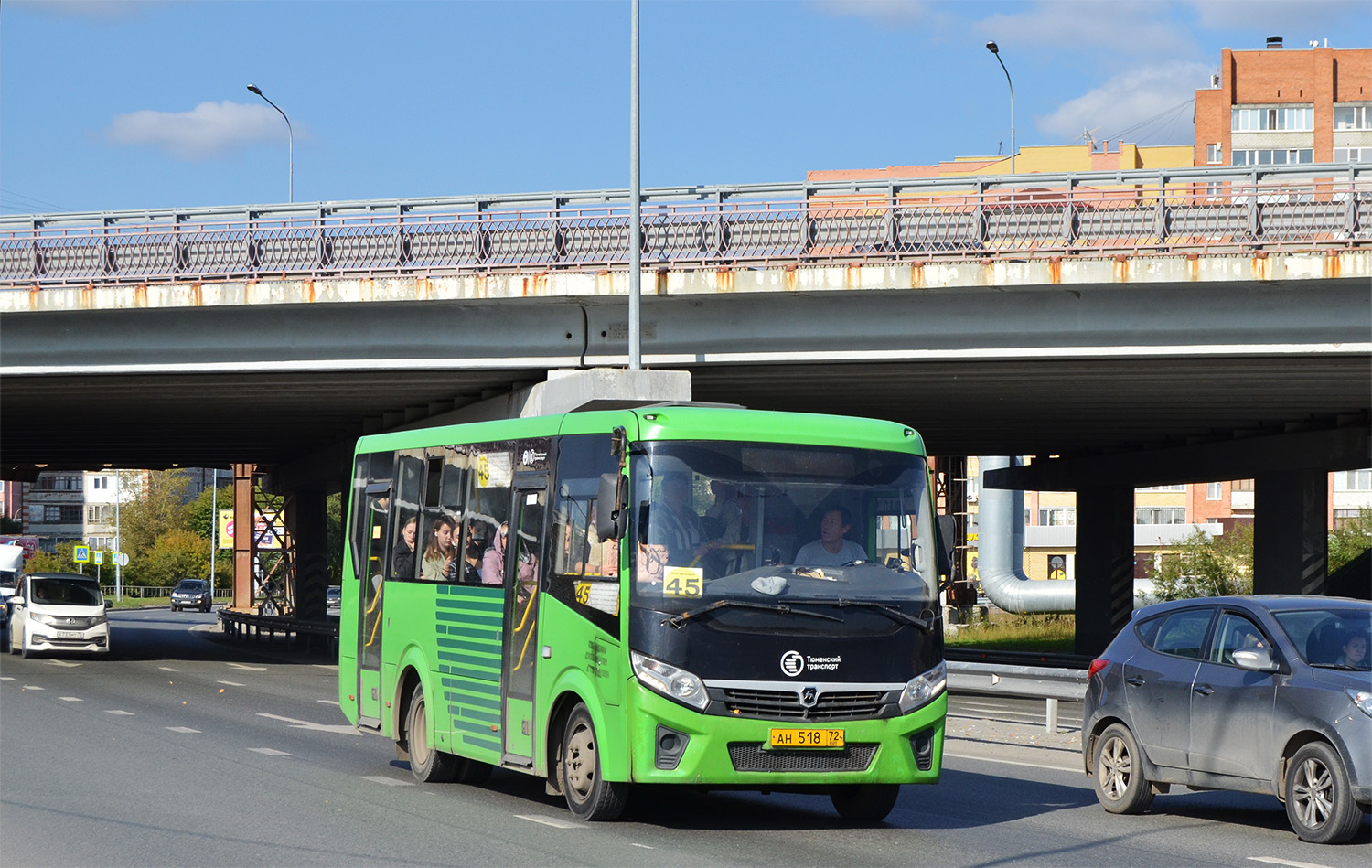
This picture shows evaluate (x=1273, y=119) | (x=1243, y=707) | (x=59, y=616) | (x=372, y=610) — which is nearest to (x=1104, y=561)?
(x=59, y=616)

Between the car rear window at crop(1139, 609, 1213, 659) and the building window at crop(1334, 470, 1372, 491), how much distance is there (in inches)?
3499

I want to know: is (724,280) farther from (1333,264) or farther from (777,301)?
(1333,264)

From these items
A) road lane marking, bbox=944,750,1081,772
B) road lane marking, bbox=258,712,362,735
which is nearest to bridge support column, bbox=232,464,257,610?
road lane marking, bbox=258,712,362,735

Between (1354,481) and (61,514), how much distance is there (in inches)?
4264

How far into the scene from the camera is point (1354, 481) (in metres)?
96.2

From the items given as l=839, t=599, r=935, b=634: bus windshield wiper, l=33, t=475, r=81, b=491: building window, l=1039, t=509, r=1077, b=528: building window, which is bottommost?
l=1039, t=509, r=1077, b=528: building window

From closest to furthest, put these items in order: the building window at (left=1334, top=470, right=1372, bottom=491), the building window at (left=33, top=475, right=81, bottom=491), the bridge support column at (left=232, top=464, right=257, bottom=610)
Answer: the bridge support column at (left=232, top=464, right=257, bottom=610), the building window at (left=1334, top=470, right=1372, bottom=491), the building window at (left=33, top=475, right=81, bottom=491)

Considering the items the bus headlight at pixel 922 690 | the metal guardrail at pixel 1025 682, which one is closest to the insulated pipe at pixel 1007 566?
the metal guardrail at pixel 1025 682

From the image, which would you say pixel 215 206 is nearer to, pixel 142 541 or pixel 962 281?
Result: pixel 962 281

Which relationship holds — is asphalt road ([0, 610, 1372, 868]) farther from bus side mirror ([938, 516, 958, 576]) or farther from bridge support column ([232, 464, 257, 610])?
bridge support column ([232, 464, 257, 610])

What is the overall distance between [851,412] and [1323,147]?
2436 inches

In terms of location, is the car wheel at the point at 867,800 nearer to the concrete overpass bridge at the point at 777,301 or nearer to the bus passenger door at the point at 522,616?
the bus passenger door at the point at 522,616

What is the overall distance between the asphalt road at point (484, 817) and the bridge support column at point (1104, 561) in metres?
29.6

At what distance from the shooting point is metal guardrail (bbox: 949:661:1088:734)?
18.2 metres
